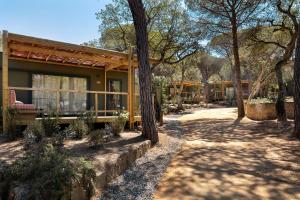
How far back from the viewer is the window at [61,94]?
12077 mm

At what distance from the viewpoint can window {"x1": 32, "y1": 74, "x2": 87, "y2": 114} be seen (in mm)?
12077

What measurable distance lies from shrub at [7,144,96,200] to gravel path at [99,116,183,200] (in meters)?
0.55

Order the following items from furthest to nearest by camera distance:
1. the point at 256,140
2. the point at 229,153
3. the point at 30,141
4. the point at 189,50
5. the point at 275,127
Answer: the point at 189,50 < the point at 275,127 < the point at 256,140 < the point at 229,153 < the point at 30,141

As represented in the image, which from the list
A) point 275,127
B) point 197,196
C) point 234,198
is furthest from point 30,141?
point 275,127

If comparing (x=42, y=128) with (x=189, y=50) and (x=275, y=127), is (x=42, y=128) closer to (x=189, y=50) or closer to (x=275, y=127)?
(x=275, y=127)

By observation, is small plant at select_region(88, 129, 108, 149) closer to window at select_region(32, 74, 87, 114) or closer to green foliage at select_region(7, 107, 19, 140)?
green foliage at select_region(7, 107, 19, 140)

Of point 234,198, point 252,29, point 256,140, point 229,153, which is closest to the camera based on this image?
point 234,198

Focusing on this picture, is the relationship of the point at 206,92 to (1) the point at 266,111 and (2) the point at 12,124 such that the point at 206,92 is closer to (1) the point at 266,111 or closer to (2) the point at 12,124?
(1) the point at 266,111

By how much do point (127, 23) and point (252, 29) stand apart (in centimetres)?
668

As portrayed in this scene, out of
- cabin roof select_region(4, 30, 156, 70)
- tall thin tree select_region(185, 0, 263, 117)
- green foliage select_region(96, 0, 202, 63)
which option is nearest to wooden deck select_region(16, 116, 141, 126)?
cabin roof select_region(4, 30, 156, 70)

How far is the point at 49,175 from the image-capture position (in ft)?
12.8

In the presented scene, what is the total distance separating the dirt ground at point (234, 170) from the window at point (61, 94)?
17.4ft

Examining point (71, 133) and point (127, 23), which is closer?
point (71, 133)

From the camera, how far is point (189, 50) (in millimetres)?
17266
